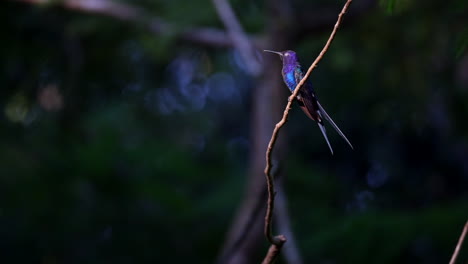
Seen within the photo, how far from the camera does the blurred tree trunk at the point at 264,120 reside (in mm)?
7289

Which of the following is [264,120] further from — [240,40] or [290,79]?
[290,79]

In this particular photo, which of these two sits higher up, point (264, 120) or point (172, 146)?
point (264, 120)

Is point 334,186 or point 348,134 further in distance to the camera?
point 348,134

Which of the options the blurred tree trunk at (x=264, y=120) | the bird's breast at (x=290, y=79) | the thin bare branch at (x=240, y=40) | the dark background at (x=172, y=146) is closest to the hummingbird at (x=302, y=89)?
the bird's breast at (x=290, y=79)

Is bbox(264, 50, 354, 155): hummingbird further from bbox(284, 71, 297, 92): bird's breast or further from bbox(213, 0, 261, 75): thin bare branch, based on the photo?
bbox(213, 0, 261, 75): thin bare branch

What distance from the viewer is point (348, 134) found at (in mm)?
14328

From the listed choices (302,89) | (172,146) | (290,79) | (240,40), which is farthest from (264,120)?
(302,89)

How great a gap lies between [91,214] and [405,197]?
19.9 ft

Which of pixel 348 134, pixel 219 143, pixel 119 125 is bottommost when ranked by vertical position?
pixel 348 134

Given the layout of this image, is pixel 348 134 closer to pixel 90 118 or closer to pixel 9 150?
pixel 90 118

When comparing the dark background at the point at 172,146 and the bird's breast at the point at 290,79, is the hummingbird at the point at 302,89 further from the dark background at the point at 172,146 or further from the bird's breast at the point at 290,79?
the dark background at the point at 172,146

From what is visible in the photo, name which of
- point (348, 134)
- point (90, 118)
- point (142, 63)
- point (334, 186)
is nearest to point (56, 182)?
point (90, 118)

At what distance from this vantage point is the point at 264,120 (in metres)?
7.84

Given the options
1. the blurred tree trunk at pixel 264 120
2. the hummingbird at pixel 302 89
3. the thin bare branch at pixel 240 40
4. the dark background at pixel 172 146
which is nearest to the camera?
the hummingbird at pixel 302 89
